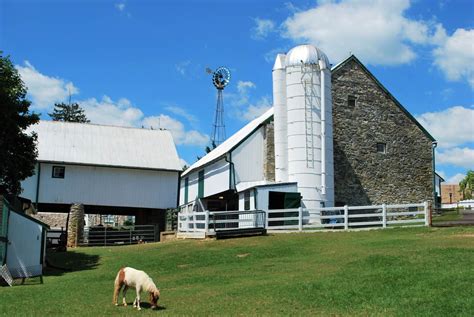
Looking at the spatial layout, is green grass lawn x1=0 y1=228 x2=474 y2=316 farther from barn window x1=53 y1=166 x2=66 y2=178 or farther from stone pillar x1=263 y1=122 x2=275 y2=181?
barn window x1=53 y1=166 x2=66 y2=178

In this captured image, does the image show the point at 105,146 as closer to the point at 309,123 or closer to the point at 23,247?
the point at 309,123

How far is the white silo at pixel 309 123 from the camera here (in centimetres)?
3184

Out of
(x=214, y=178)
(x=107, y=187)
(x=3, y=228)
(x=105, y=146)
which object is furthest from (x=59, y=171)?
(x=3, y=228)

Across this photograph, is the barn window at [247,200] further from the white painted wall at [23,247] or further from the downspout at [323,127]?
the white painted wall at [23,247]

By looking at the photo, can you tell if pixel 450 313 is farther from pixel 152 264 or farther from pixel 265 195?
pixel 265 195

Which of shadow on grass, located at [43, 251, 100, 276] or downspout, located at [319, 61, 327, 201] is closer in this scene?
shadow on grass, located at [43, 251, 100, 276]

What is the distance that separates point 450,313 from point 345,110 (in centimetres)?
2767

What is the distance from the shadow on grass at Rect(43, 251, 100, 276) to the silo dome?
1632 cm

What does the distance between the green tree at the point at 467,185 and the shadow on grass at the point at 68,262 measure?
229ft

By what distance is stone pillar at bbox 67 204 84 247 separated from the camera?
3397cm

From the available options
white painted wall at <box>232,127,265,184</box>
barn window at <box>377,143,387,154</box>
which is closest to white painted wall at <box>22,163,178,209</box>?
white painted wall at <box>232,127,265,184</box>

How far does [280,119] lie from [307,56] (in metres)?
4.02

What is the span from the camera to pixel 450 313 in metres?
9.70

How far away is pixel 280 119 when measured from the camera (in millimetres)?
33938
